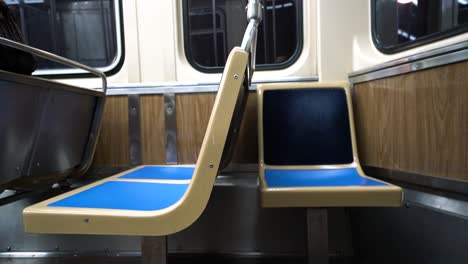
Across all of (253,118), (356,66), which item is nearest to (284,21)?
(356,66)

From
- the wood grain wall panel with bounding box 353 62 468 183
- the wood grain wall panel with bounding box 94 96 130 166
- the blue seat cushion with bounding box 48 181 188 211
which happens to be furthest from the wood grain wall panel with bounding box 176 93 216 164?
the wood grain wall panel with bounding box 353 62 468 183

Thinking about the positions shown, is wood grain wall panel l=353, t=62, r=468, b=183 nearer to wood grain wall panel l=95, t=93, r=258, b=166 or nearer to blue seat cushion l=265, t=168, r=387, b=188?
blue seat cushion l=265, t=168, r=387, b=188

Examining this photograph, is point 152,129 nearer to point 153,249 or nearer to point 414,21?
point 153,249

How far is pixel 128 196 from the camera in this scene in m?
0.89

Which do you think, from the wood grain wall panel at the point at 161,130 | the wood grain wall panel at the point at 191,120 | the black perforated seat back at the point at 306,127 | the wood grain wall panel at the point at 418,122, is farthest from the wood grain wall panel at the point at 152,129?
the wood grain wall panel at the point at 418,122

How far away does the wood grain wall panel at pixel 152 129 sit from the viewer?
1.74m

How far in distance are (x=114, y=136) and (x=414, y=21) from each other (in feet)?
5.51

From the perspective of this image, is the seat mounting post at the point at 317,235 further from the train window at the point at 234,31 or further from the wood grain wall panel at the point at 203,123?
the train window at the point at 234,31

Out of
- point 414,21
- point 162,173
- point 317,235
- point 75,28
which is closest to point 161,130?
point 162,173

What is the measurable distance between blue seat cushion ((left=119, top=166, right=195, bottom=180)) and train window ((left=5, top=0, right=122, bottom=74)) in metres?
0.82

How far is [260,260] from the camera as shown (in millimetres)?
1610

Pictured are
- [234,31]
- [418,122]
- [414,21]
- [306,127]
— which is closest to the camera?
[418,122]

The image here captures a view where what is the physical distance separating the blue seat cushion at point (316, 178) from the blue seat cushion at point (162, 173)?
376mm

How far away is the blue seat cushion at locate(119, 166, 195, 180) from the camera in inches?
49.6
